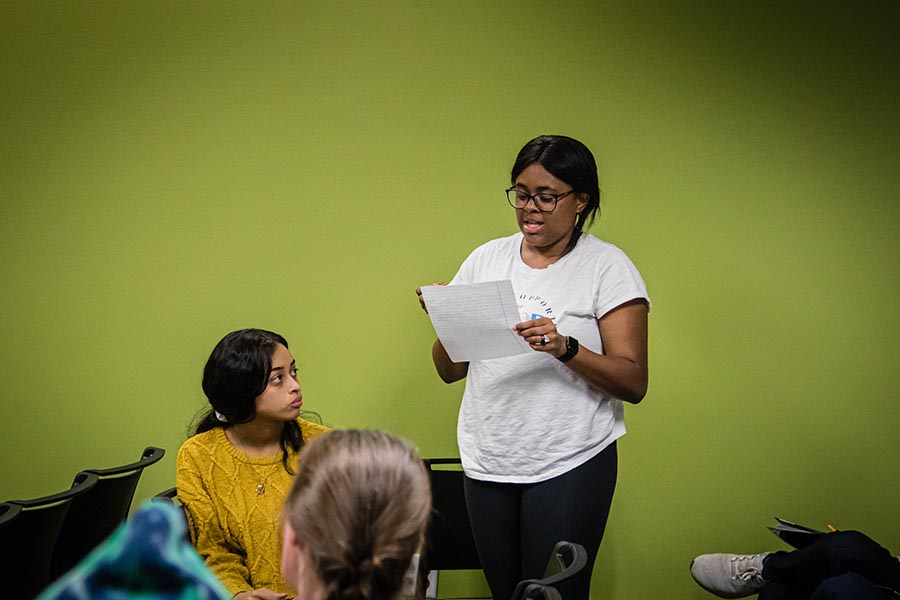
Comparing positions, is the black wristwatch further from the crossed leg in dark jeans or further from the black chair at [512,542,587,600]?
the crossed leg in dark jeans

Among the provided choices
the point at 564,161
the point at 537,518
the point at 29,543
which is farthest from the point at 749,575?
the point at 29,543

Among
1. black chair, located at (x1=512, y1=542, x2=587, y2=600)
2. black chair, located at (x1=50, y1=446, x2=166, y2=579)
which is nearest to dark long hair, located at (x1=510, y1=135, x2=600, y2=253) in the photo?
black chair, located at (x1=512, y1=542, x2=587, y2=600)

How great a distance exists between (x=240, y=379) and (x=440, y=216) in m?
1.34

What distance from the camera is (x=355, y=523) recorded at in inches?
45.5

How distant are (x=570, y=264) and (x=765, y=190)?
4.88 ft

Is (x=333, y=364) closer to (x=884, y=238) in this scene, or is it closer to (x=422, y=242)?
(x=422, y=242)

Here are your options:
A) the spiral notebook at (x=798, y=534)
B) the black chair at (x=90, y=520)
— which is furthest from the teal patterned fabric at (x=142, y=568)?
the spiral notebook at (x=798, y=534)

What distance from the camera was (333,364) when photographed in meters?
3.39

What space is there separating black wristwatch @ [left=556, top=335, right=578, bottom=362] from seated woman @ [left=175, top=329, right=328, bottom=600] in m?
0.63

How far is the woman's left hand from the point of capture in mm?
2098

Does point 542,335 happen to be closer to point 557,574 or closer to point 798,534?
point 557,574

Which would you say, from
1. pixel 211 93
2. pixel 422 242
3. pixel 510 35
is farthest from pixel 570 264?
pixel 211 93

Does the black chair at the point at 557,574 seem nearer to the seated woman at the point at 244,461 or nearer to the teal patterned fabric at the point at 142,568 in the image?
the seated woman at the point at 244,461

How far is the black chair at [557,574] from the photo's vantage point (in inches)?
59.9
